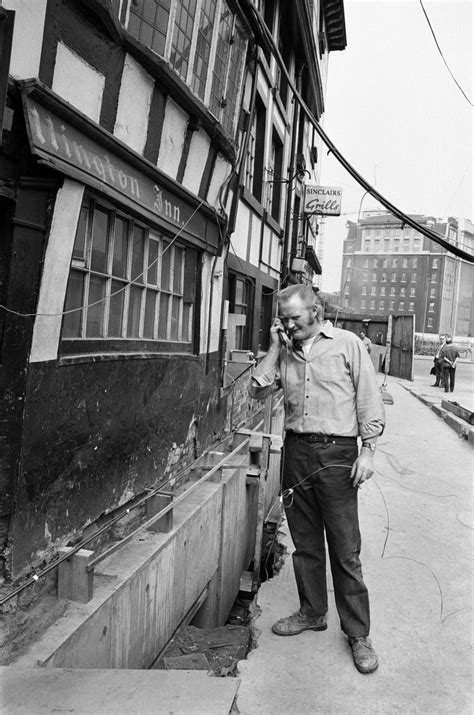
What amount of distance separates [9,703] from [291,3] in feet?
40.0

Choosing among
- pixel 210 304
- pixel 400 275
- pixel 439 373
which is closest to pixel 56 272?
pixel 210 304

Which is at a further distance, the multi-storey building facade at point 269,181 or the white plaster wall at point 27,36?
the multi-storey building facade at point 269,181

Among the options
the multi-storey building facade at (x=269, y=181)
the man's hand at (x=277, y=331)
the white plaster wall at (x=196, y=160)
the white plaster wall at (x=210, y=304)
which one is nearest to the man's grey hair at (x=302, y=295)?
the man's hand at (x=277, y=331)

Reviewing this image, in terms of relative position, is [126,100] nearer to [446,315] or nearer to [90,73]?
[90,73]

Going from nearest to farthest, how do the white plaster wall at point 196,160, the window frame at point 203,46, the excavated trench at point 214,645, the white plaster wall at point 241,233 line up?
1. the excavated trench at point 214,645
2. the window frame at point 203,46
3. the white plaster wall at point 196,160
4. the white plaster wall at point 241,233

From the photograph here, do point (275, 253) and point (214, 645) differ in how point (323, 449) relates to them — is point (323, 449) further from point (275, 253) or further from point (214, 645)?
point (275, 253)

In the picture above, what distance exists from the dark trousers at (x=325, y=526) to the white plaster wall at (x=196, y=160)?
3.20 meters

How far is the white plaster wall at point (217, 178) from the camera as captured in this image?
6.35m

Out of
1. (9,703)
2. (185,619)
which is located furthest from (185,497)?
(9,703)

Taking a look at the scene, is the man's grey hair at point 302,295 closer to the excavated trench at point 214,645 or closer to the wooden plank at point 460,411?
the excavated trench at point 214,645

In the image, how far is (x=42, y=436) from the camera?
347cm

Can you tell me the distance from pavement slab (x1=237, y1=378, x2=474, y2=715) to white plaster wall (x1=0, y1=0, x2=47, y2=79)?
3388mm

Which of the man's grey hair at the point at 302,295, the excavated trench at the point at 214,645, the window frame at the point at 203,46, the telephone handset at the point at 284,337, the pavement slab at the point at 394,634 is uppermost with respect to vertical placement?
the window frame at the point at 203,46

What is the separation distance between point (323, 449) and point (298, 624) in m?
1.08
